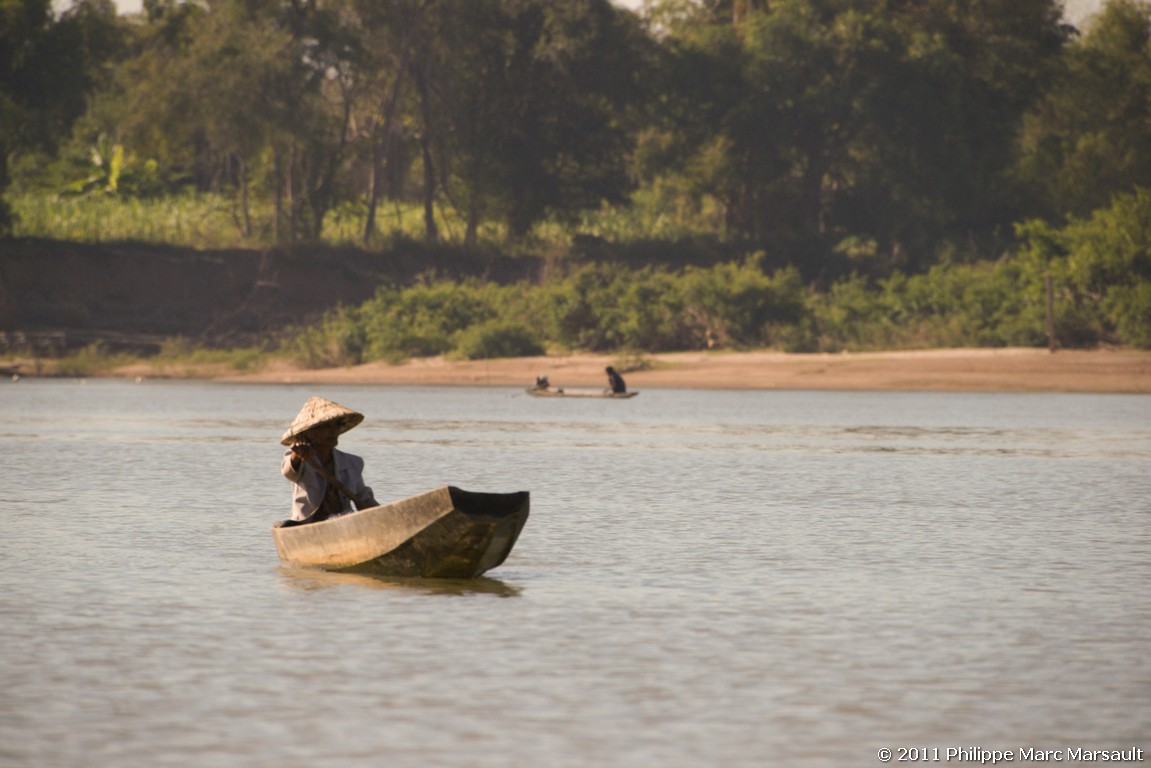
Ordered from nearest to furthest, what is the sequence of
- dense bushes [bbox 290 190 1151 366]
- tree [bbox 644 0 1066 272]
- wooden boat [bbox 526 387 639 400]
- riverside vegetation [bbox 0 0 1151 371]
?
1. wooden boat [bbox 526 387 639 400]
2. dense bushes [bbox 290 190 1151 366]
3. riverside vegetation [bbox 0 0 1151 371]
4. tree [bbox 644 0 1066 272]

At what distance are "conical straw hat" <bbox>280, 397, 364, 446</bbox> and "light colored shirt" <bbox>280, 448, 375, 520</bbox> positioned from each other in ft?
0.93

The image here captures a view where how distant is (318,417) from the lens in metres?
14.7

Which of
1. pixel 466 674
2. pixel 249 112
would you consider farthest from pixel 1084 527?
pixel 249 112

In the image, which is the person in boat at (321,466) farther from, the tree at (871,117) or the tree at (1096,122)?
the tree at (1096,122)

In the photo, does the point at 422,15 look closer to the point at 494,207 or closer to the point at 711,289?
the point at 494,207

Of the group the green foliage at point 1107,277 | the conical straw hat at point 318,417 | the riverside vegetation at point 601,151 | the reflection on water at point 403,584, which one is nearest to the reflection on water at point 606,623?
the reflection on water at point 403,584

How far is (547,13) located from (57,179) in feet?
74.5

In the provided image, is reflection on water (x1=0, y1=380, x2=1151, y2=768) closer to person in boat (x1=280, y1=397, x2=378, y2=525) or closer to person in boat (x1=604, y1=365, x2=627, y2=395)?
person in boat (x1=280, y1=397, x2=378, y2=525)

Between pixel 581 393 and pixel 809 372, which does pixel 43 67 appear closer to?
pixel 581 393

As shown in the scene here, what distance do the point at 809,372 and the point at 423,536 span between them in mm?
42682

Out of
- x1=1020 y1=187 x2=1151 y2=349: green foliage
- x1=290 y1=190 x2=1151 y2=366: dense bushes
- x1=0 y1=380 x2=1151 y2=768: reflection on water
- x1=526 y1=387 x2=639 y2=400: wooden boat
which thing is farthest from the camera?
x1=290 y1=190 x2=1151 y2=366: dense bushes

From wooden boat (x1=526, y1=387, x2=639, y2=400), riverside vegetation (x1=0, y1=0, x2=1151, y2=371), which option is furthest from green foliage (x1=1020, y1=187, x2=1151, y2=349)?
wooden boat (x1=526, y1=387, x2=639, y2=400)

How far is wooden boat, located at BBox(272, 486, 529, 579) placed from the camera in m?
14.0

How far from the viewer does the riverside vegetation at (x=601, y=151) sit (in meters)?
62.1
